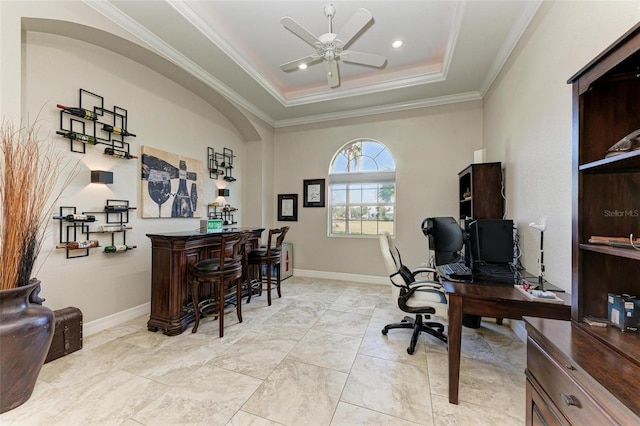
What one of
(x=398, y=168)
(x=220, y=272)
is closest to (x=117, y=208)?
(x=220, y=272)

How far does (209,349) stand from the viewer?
2.35m

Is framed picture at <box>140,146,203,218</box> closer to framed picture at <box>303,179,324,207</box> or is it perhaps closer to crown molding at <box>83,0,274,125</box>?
crown molding at <box>83,0,274,125</box>

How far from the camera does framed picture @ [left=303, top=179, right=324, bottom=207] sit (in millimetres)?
5066

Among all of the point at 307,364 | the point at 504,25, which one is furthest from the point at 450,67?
the point at 307,364

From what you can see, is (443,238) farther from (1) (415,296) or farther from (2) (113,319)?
(2) (113,319)

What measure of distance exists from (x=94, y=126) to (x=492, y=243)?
425 centimetres

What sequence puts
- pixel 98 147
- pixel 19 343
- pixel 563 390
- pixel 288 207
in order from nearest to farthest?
pixel 563 390, pixel 19 343, pixel 98 147, pixel 288 207

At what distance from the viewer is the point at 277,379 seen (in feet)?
6.34

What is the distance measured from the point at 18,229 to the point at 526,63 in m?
4.59

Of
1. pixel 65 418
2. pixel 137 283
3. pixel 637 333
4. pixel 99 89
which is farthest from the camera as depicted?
pixel 137 283

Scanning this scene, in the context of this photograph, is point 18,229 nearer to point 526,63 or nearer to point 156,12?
point 156,12

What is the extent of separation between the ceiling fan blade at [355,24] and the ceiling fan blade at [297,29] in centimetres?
25

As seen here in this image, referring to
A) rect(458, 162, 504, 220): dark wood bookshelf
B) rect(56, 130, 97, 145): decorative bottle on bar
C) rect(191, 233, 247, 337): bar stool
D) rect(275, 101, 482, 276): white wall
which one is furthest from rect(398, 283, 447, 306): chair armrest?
rect(56, 130, 97, 145): decorative bottle on bar

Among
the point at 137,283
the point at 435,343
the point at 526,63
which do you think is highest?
the point at 526,63
